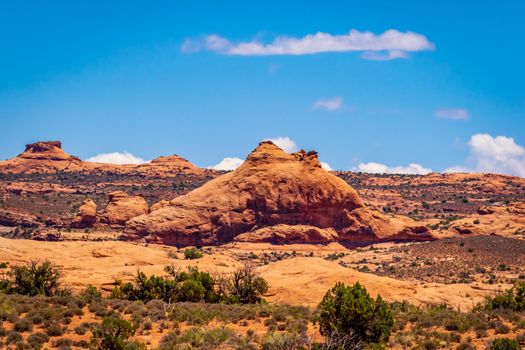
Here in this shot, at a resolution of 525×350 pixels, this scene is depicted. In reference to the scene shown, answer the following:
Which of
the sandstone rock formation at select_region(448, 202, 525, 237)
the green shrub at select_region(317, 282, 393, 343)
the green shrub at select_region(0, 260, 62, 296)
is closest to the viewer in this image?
the green shrub at select_region(317, 282, 393, 343)

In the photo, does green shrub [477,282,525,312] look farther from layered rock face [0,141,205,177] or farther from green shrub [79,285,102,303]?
layered rock face [0,141,205,177]

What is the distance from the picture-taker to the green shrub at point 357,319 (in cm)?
2558

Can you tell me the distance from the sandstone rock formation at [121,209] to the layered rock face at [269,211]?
18.7ft

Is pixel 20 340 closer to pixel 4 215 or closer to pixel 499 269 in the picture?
pixel 499 269

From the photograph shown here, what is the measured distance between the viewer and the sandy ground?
124 ft

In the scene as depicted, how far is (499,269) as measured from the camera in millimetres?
56000

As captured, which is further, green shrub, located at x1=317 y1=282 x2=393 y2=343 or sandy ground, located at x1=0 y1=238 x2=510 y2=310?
sandy ground, located at x1=0 y1=238 x2=510 y2=310

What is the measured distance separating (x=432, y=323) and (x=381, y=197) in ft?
272

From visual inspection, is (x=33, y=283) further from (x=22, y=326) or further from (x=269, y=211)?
(x=269, y=211)

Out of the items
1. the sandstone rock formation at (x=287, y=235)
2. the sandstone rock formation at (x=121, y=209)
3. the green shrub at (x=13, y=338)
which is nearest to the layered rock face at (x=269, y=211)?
the sandstone rock formation at (x=287, y=235)

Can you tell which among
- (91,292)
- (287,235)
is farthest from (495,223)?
(91,292)

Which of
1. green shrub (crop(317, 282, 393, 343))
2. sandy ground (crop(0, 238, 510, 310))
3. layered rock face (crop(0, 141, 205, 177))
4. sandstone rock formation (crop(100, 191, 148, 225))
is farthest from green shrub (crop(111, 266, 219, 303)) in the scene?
layered rock face (crop(0, 141, 205, 177))

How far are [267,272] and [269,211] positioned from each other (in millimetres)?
26131

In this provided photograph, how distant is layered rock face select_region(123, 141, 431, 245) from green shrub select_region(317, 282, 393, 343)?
4162 centimetres
